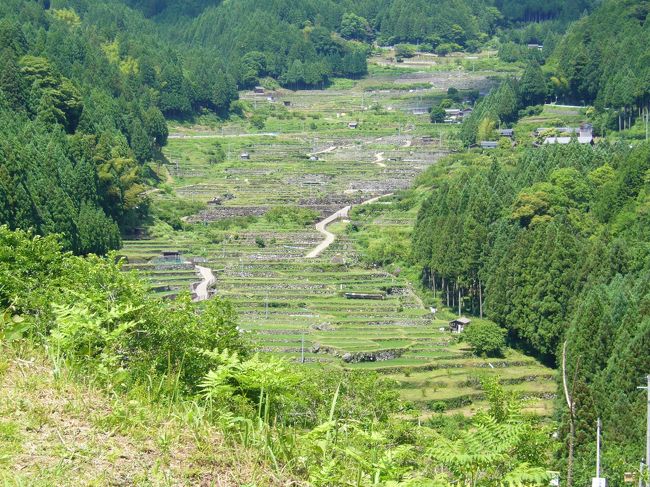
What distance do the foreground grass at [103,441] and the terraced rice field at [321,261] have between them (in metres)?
7.48

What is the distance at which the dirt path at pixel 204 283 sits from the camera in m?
47.9

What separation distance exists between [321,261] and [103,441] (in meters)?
47.5

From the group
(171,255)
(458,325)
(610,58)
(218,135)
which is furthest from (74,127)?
(610,58)

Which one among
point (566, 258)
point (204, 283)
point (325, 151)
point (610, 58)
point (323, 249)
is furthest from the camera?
point (325, 151)

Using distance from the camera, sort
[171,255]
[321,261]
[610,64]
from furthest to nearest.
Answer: [610,64], [171,255], [321,261]

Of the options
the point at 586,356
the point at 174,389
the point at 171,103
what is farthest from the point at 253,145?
the point at 174,389

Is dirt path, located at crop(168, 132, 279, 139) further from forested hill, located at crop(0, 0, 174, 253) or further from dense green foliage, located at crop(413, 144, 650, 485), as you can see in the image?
dense green foliage, located at crop(413, 144, 650, 485)

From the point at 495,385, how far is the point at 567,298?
28553mm

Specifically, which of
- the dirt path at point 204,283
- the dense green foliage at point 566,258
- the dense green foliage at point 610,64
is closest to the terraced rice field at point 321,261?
the dirt path at point 204,283

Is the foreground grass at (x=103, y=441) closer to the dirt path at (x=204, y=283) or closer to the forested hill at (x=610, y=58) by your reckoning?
the dirt path at (x=204, y=283)

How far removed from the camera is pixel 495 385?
1469 centimetres

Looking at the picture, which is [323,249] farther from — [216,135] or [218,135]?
[218,135]

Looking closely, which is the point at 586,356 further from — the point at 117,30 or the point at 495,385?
the point at 117,30

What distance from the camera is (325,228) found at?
208 feet
